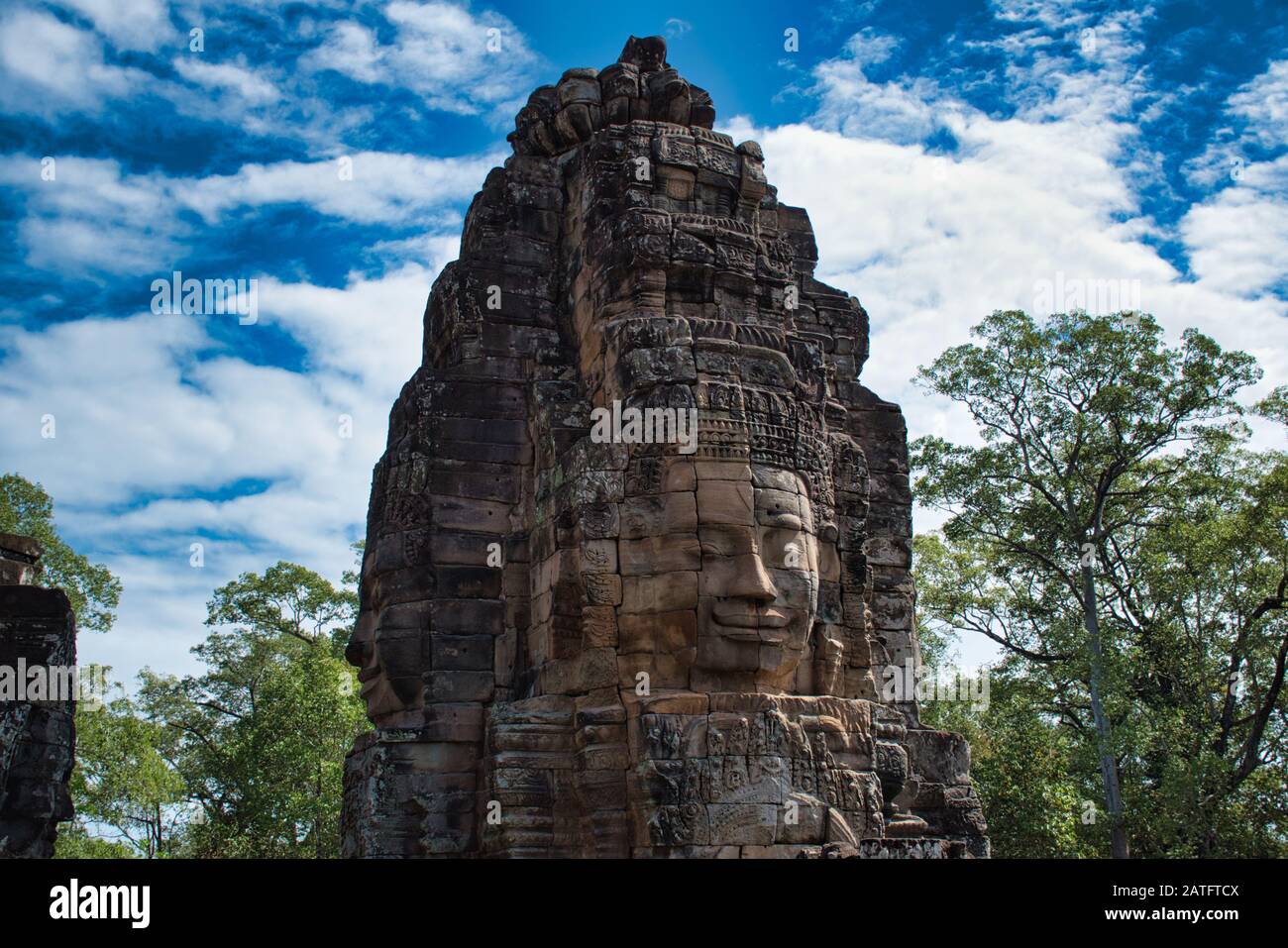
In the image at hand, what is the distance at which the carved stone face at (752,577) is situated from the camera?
966 centimetres

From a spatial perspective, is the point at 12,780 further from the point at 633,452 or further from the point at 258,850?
the point at 258,850

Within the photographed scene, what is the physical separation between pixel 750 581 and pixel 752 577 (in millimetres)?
47

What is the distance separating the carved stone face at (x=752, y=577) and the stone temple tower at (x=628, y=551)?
2cm

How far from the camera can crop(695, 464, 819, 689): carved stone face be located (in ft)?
31.7

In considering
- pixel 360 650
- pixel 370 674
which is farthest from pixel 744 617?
pixel 360 650

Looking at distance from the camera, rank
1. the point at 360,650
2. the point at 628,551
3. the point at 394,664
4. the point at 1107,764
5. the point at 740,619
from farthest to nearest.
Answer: the point at 1107,764 → the point at 360,650 → the point at 394,664 → the point at 628,551 → the point at 740,619

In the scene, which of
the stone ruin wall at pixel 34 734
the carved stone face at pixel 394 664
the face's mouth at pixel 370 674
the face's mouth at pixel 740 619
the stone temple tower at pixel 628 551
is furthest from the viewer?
the face's mouth at pixel 370 674

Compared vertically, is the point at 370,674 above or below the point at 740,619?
below

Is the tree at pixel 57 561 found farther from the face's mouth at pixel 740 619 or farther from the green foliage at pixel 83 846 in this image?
the face's mouth at pixel 740 619

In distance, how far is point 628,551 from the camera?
9914mm

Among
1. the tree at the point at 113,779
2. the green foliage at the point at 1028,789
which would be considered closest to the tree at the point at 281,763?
the tree at the point at 113,779

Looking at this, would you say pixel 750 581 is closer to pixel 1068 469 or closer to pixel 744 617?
pixel 744 617

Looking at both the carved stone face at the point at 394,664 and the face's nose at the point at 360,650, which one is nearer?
the carved stone face at the point at 394,664
